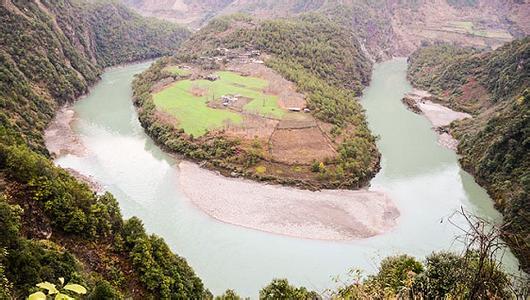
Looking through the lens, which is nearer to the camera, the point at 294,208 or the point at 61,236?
the point at 61,236

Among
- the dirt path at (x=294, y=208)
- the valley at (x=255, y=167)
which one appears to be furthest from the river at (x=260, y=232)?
the dirt path at (x=294, y=208)

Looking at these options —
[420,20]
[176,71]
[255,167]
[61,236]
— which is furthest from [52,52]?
[420,20]

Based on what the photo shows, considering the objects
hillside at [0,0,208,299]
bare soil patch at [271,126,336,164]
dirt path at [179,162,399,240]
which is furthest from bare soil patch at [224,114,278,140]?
hillside at [0,0,208,299]

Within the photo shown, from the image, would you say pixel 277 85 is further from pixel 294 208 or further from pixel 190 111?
pixel 294 208

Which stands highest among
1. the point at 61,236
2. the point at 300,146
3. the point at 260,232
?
the point at 61,236

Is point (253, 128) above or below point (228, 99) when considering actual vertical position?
below

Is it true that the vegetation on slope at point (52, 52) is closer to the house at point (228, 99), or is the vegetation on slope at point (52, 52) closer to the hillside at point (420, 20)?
the house at point (228, 99)

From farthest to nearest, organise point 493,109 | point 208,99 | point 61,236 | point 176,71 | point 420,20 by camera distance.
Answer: point 420,20
point 176,71
point 208,99
point 493,109
point 61,236

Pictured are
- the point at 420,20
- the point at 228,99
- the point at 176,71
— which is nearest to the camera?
the point at 228,99
